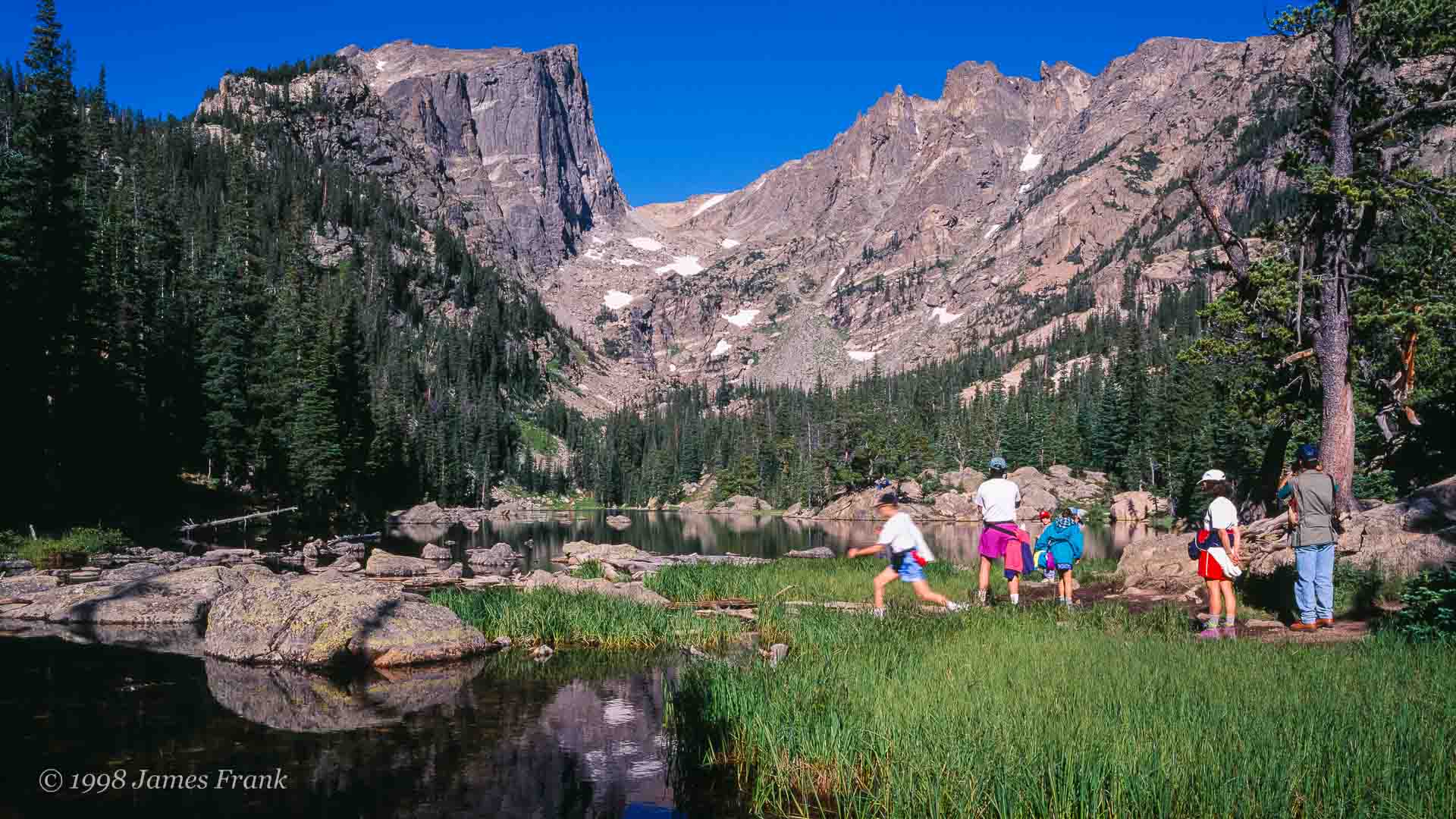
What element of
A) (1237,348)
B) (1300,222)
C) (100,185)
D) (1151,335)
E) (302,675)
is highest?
(1151,335)

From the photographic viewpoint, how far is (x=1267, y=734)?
6281 mm

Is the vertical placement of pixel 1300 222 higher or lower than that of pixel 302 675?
higher

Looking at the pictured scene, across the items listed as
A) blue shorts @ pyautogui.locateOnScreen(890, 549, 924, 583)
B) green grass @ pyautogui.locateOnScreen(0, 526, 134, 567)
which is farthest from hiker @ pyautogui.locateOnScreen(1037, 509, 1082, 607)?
green grass @ pyautogui.locateOnScreen(0, 526, 134, 567)

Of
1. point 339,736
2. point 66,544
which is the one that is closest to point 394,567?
point 66,544

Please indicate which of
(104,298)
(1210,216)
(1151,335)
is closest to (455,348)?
(104,298)

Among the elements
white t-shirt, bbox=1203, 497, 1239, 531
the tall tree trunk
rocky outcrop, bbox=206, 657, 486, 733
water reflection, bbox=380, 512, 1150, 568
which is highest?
the tall tree trunk

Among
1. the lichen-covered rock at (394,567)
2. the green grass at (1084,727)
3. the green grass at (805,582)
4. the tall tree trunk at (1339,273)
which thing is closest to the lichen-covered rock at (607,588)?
the green grass at (805,582)

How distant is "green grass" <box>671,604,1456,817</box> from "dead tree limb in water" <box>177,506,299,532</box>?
42867 millimetres

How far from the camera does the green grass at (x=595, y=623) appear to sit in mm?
16734

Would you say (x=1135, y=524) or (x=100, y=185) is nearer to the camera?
(x=100, y=185)

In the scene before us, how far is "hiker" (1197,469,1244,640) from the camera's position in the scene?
475 inches

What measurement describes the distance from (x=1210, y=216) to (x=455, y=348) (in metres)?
159

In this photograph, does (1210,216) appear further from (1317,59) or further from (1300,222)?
(1317,59)

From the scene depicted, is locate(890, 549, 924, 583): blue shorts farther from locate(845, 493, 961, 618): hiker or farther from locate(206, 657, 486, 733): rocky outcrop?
locate(206, 657, 486, 733): rocky outcrop
